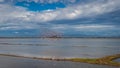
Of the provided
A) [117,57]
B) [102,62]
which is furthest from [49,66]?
[117,57]

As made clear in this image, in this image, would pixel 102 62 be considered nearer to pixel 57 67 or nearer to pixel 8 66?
pixel 57 67

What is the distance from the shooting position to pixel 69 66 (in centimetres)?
4491

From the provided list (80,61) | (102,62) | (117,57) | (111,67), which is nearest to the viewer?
(111,67)

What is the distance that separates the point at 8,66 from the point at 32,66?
484cm

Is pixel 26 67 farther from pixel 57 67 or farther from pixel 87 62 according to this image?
pixel 87 62

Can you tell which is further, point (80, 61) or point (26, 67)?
point (80, 61)

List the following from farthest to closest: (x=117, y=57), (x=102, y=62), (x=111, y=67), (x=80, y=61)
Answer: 1. (x=117, y=57)
2. (x=80, y=61)
3. (x=102, y=62)
4. (x=111, y=67)

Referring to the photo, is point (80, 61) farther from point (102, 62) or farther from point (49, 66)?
point (49, 66)

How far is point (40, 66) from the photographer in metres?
45.3

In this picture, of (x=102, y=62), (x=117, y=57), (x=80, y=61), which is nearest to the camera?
(x=102, y=62)

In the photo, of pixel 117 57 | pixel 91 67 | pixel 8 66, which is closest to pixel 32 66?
pixel 8 66

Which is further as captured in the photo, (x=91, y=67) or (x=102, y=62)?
(x=102, y=62)

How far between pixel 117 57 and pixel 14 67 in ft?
86.8

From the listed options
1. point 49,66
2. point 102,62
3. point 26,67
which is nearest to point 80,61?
point 102,62
